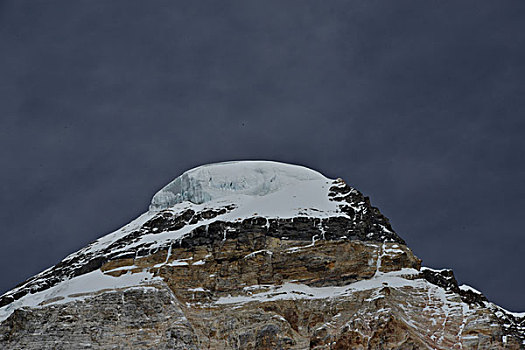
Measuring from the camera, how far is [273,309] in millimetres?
111875

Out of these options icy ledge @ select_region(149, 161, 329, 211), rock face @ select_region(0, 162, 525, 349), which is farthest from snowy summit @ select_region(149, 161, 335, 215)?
rock face @ select_region(0, 162, 525, 349)

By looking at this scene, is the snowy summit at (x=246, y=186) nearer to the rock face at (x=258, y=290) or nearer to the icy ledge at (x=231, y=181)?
the icy ledge at (x=231, y=181)

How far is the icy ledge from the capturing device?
143 m

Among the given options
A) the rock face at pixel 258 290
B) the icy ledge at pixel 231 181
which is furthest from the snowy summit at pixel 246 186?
the rock face at pixel 258 290

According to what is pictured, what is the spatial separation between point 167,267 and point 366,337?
93.3 feet

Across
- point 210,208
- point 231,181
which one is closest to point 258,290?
point 210,208

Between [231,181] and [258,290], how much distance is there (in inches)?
1353

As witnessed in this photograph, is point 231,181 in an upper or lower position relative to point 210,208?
upper

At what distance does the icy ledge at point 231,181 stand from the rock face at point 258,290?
5565 millimetres

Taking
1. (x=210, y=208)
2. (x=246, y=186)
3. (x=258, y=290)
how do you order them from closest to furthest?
(x=258, y=290)
(x=210, y=208)
(x=246, y=186)

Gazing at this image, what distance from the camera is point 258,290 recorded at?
11531 cm

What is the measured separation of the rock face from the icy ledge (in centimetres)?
557

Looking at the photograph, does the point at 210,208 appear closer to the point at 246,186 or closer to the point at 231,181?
the point at 246,186

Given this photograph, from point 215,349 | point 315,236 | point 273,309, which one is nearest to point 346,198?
point 315,236
